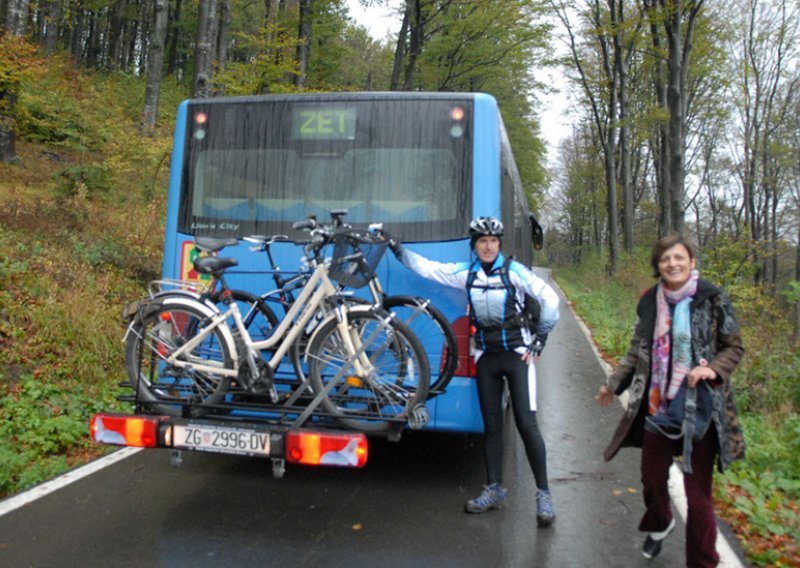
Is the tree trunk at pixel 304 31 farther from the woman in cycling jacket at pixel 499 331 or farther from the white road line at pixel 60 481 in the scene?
the woman in cycling jacket at pixel 499 331

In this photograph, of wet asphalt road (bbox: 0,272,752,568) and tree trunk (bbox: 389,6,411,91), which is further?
tree trunk (bbox: 389,6,411,91)

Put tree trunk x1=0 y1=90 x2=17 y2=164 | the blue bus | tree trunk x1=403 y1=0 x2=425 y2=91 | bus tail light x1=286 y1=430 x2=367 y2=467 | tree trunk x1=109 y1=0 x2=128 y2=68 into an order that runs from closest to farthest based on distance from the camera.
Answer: bus tail light x1=286 y1=430 x2=367 y2=467 < the blue bus < tree trunk x1=0 y1=90 x2=17 y2=164 < tree trunk x1=403 y1=0 x2=425 y2=91 < tree trunk x1=109 y1=0 x2=128 y2=68

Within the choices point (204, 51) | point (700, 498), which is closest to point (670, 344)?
point (700, 498)

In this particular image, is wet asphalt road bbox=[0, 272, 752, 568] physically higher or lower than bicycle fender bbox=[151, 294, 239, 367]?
lower

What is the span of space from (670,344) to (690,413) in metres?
0.37

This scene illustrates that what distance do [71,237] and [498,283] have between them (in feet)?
27.5

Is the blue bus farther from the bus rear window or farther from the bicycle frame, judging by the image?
the bicycle frame

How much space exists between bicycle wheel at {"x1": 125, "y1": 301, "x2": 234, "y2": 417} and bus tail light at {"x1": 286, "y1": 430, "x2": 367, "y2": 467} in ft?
2.35

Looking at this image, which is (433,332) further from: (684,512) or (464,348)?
(684,512)

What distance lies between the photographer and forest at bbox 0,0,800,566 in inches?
278

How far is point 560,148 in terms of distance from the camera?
5459 centimetres

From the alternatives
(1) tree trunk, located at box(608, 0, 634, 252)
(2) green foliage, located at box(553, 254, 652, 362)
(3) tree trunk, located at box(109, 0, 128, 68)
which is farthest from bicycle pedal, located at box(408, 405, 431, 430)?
(3) tree trunk, located at box(109, 0, 128, 68)

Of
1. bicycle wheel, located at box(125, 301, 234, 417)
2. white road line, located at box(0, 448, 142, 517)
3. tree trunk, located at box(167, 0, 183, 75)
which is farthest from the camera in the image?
tree trunk, located at box(167, 0, 183, 75)

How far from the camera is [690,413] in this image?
11.5ft
